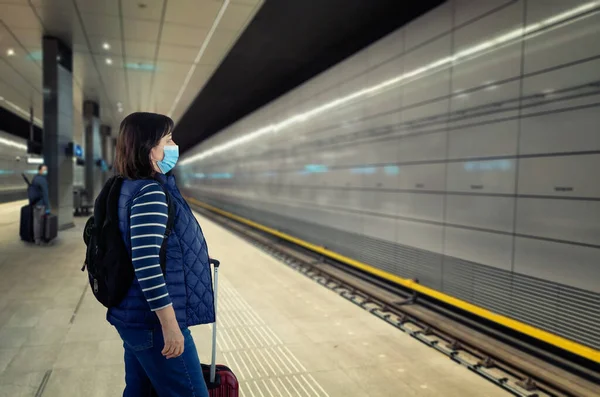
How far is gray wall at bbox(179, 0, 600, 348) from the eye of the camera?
3.99 m

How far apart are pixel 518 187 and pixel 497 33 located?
1855 millimetres

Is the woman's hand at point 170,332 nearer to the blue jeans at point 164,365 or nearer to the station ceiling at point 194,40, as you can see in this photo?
the blue jeans at point 164,365

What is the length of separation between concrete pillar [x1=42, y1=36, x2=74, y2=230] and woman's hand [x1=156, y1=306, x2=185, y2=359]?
1111cm

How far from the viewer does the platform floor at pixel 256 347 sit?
354cm

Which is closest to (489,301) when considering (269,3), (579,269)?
(579,269)

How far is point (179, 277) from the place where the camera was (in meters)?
1.73

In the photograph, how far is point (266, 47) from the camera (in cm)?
984

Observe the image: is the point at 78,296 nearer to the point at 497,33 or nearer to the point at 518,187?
the point at 518,187

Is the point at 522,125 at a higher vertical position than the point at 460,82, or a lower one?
lower

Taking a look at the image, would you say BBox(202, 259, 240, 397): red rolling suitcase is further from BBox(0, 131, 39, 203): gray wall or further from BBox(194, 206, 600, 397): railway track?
BBox(0, 131, 39, 203): gray wall

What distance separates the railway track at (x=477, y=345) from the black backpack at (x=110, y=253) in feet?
11.1

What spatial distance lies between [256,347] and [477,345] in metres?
2.27

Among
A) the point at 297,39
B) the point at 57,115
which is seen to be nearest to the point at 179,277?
the point at 297,39

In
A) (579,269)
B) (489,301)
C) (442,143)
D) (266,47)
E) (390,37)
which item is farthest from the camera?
(266,47)
